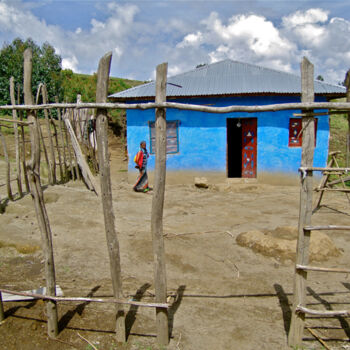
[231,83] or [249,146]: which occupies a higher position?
[231,83]

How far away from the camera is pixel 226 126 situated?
10.3 metres

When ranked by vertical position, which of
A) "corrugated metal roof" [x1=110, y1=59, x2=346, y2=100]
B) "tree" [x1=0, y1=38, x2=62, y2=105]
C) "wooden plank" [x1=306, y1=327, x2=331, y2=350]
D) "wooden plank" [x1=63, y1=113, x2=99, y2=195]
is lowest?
"wooden plank" [x1=306, y1=327, x2=331, y2=350]

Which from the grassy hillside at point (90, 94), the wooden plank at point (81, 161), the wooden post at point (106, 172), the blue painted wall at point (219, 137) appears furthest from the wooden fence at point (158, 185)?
the grassy hillside at point (90, 94)

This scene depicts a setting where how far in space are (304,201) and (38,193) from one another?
2402mm

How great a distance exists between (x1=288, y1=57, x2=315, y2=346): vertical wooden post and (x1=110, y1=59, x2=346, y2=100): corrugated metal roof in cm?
732

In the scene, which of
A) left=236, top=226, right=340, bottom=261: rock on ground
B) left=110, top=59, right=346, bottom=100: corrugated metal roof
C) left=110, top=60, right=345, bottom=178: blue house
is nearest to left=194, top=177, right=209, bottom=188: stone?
left=110, top=60, right=345, bottom=178: blue house

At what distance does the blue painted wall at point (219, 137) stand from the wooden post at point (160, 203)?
25.1 feet

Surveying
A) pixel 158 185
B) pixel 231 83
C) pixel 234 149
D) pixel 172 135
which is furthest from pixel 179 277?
pixel 234 149

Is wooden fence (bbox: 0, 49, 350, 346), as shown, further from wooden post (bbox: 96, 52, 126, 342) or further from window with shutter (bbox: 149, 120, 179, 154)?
window with shutter (bbox: 149, 120, 179, 154)

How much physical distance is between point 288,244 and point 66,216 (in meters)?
4.36

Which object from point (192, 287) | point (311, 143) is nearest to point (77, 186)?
point (192, 287)

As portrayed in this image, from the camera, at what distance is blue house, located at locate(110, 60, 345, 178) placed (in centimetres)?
1005

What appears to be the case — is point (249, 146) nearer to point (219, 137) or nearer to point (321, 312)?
point (219, 137)

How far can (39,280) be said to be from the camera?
4.17 m
